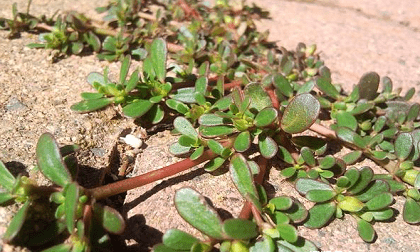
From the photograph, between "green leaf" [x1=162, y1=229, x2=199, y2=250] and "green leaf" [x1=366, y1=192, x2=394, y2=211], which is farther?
"green leaf" [x1=366, y1=192, x2=394, y2=211]

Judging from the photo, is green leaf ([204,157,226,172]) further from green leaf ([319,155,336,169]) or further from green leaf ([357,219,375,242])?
green leaf ([357,219,375,242])

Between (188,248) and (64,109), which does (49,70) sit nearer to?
(64,109)

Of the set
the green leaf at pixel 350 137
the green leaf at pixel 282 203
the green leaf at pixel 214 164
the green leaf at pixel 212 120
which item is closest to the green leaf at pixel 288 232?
the green leaf at pixel 282 203

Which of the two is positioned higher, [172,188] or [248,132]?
[248,132]

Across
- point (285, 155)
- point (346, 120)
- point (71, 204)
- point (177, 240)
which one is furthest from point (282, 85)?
point (71, 204)

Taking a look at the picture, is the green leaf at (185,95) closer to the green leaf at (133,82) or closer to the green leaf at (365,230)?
the green leaf at (133,82)

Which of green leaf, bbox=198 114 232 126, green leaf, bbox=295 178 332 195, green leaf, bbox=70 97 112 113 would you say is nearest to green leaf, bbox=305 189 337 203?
green leaf, bbox=295 178 332 195

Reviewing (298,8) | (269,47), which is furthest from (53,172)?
(298,8)
